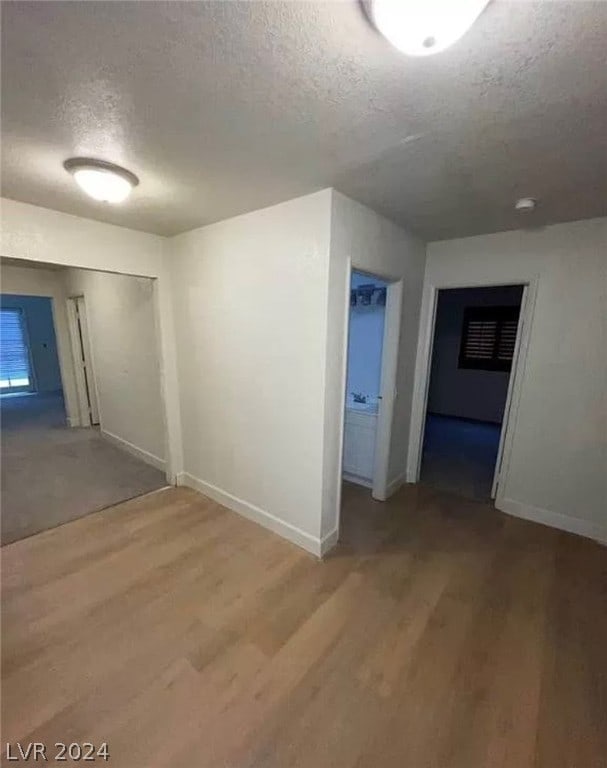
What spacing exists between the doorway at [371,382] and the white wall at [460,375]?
2.50m

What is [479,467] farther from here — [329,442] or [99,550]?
[99,550]

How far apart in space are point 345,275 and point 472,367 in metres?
4.72

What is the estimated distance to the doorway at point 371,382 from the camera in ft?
9.80

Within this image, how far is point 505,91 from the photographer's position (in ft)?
3.88

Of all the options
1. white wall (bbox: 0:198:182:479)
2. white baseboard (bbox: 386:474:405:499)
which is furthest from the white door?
white baseboard (bbox: 386:474:405:499)

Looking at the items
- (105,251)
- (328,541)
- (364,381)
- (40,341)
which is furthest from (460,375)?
(40,341)

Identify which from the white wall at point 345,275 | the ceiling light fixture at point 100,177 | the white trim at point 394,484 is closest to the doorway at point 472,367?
the white trim at point 394,484

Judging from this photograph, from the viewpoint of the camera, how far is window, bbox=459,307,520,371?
5516 millimetres

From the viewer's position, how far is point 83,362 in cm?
537

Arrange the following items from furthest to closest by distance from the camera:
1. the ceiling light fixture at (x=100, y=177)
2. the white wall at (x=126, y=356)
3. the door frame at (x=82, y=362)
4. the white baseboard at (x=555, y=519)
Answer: the door frame at (x=82, y=362) < the white wall at (x=126, y=356) < the white baseboard at (x=555, y=519) < the ceiling light fixture at (x=100, y=177)

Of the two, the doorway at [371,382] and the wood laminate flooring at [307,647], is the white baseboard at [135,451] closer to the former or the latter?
the wood laminate flooring at [307,647]

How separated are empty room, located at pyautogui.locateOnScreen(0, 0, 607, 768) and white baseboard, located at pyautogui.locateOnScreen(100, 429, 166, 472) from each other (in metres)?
0.09

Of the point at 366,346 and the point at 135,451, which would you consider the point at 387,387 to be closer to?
the point at 366,346

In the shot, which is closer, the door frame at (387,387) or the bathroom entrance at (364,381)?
the door frame at (387,387)
